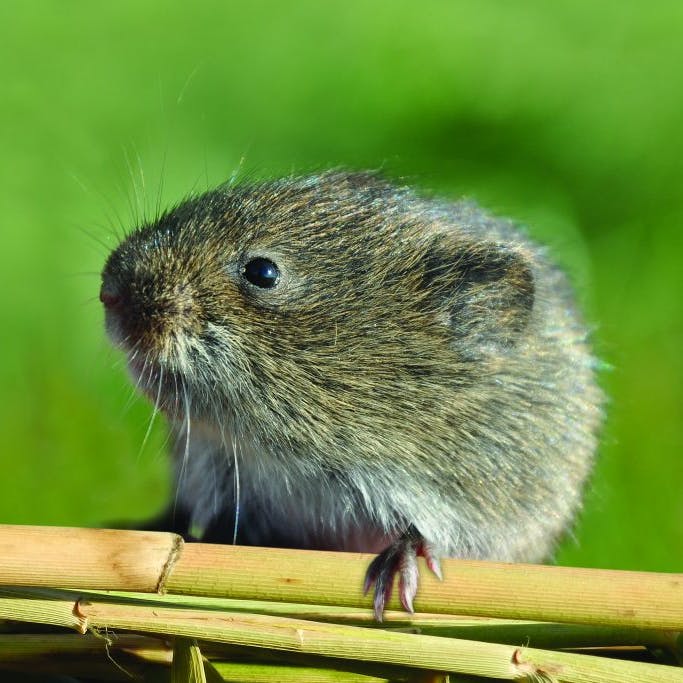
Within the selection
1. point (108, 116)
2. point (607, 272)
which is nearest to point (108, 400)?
point (108, 116)

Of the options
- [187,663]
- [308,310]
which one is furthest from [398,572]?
[308,310]

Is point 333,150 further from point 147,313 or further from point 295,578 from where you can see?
point 295,578

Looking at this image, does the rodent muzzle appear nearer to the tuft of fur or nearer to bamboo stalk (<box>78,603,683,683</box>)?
the tuft of fur

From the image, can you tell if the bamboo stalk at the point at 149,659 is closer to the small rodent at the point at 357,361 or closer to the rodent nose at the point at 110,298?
the small rodent at the point at 357,361

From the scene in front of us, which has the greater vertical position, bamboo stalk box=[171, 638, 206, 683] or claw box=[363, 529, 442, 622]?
claw box=[363, 529, 442, 622]

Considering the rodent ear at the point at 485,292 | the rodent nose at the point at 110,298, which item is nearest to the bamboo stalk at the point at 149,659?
the rodent nose at the point at 110,298

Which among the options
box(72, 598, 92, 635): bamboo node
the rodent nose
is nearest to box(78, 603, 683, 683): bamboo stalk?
box(72, 598, 92, 635): bamboo node

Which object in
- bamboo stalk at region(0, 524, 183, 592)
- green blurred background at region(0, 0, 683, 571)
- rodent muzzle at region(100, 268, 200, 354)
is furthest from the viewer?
green blurred background at region(0, 0, 683, 571)

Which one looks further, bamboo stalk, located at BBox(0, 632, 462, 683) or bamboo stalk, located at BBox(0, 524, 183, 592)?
bamboo stalk, located at BBox(0, 632, 462, 683)

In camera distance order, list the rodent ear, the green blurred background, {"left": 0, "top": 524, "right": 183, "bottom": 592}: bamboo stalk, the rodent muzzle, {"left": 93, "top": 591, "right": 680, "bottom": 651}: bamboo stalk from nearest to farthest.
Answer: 1. {"left": 0, "top": 524, "right": 183, "bottom": 592}: bamboo stalk
2. {"left": 93, "top": 591, "right": 680, "bottom": 651}: bamboo stalk
3. the rodent muzzle
4. the rodent ear
5. the green blurred background
